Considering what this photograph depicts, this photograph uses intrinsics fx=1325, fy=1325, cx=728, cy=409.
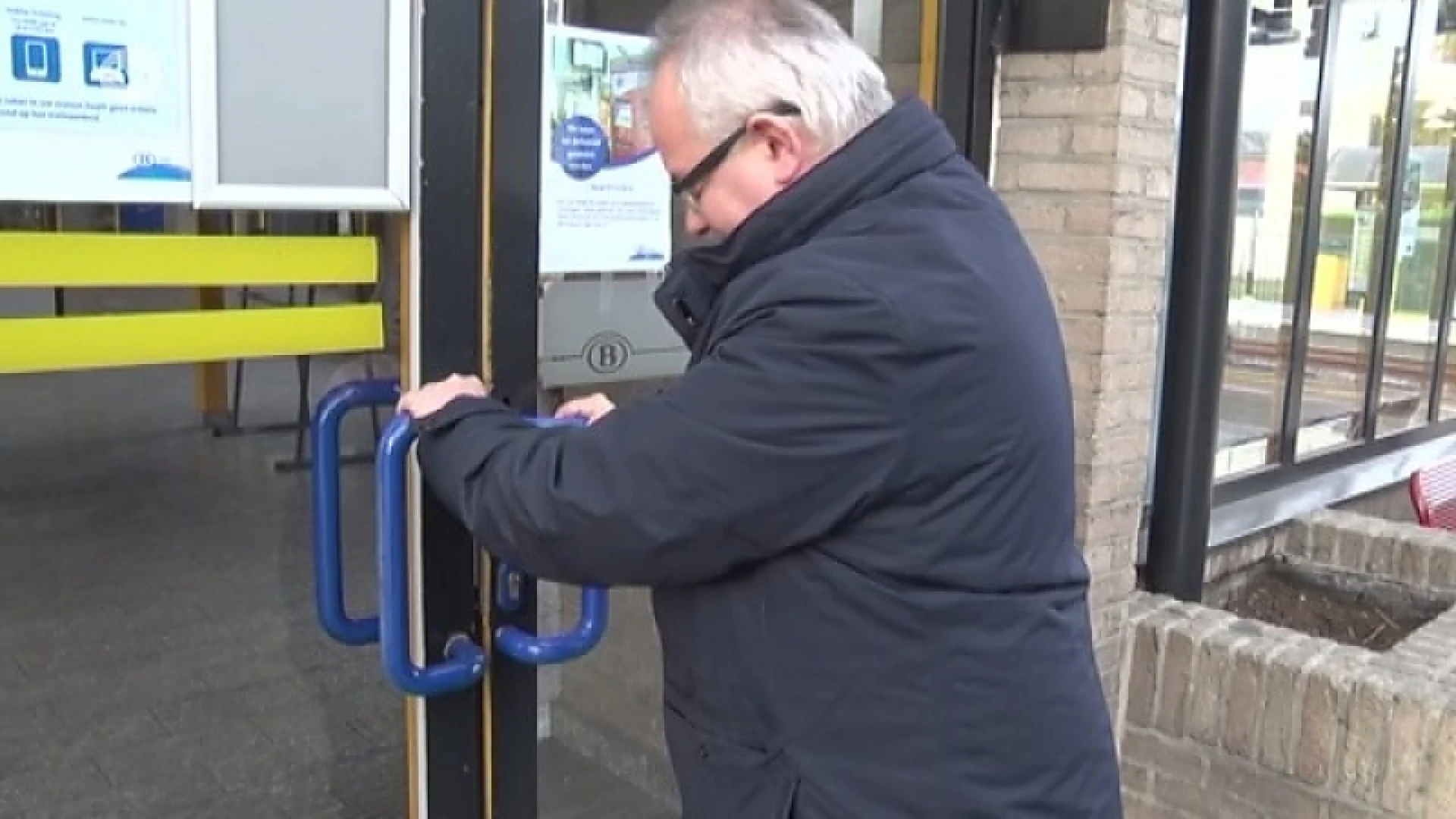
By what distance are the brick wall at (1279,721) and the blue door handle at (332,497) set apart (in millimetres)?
1815

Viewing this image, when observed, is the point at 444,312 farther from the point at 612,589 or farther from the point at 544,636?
the point at 612,589

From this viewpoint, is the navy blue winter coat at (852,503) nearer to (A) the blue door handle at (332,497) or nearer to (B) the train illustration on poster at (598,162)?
(A) the blue door handle at (332,497)

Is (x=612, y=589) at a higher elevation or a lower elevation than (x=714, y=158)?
lower

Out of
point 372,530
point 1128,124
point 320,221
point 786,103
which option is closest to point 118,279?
point 320,221

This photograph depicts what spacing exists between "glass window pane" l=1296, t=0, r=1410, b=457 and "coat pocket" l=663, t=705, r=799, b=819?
351 cm

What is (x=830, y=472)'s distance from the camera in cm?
121

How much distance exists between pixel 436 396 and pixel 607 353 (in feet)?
2.34

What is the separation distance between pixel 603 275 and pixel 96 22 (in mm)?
841

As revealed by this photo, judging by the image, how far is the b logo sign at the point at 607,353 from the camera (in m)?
2.16

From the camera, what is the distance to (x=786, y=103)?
Answer: 1.30 metres

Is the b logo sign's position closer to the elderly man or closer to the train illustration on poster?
the train illustration on poster

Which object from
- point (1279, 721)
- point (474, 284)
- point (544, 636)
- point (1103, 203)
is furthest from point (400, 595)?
point (1279, 721)

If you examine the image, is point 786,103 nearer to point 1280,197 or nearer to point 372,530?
point 372,530

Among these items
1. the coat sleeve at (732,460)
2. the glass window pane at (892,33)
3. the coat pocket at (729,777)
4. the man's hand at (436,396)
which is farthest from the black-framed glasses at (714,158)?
the glass window pane at (892,33)
